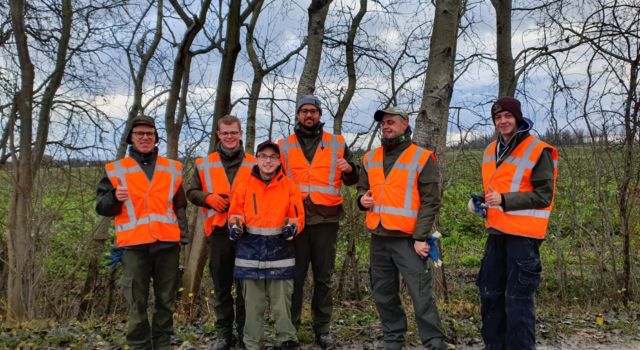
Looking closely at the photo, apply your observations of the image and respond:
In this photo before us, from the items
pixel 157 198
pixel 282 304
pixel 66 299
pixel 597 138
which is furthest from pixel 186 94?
pixel 597 138

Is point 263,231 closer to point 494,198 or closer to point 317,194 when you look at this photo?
point 317,194

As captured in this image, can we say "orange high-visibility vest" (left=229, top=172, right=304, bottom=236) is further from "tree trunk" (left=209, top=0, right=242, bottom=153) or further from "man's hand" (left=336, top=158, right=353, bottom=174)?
"tree trunk" (left=209, top=0, right=242, bottom=153)

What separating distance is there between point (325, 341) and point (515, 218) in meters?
2.24

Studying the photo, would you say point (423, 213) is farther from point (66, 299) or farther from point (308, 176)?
point (66, 299)

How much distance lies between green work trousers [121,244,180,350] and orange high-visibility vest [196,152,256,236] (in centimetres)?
41

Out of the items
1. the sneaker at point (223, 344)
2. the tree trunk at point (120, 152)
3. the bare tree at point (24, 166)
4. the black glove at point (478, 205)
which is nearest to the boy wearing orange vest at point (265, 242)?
the sneaker at point (223, 344)

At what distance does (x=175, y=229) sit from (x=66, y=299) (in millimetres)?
5455

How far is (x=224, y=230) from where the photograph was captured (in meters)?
4.99

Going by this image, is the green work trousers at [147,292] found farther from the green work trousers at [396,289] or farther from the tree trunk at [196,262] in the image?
the tree trunk at [196,262]

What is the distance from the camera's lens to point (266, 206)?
187 inches

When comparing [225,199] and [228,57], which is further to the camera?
[228,57]

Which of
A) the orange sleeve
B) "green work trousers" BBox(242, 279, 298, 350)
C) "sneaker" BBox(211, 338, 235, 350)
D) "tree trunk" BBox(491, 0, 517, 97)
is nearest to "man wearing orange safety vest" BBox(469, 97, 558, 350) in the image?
the orange sleeve

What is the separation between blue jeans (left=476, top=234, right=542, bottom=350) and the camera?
4.31m

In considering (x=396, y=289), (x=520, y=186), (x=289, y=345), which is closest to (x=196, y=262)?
(x=289, y=345)
